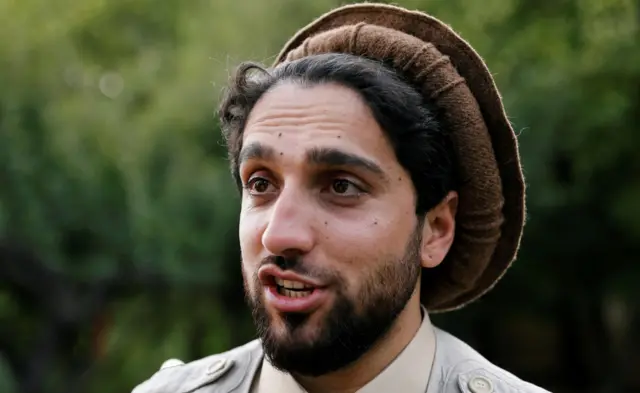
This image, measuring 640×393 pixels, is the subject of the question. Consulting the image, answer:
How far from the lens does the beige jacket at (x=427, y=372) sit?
2332 millimetres

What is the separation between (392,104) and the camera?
2.24m

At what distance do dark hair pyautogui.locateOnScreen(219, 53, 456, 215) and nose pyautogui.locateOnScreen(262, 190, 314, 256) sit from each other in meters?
0.31

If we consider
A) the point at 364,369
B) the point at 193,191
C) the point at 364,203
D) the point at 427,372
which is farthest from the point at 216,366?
the point at 193,191

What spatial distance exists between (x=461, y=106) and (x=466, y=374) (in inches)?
28.3

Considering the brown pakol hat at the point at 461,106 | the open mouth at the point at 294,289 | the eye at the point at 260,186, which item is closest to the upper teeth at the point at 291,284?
the open mouth at the point at 294,289

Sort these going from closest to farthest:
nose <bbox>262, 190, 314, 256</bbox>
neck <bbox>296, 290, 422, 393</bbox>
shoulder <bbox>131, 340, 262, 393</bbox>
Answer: nose <bbox>262, 190, 314, 256</bbox> → neck <bbox>296, 290, 422, 393</bbox> → shoulder <bbox>131, 340, 262, 393</bbox>

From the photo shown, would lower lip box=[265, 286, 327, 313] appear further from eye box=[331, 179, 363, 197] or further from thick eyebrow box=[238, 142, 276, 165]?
thick eyebrow box=[238, 142, 276, 165]

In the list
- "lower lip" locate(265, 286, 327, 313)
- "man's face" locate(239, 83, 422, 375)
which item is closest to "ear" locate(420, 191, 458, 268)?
"man's face" locate(239, 83, 422, 375)

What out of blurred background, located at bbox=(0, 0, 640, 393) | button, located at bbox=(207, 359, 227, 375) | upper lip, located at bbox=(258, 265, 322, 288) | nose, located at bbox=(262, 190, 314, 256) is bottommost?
Result: blurred background, located at bbox=(0, 0, 640, 393)

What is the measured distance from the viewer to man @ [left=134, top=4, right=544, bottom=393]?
6.90 ft

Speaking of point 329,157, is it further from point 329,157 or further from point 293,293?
point 293,293

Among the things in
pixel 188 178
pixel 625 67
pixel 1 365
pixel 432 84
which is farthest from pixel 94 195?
pixel 432 84

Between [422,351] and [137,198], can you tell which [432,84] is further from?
[137,198]

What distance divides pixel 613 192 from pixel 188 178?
189 inches
